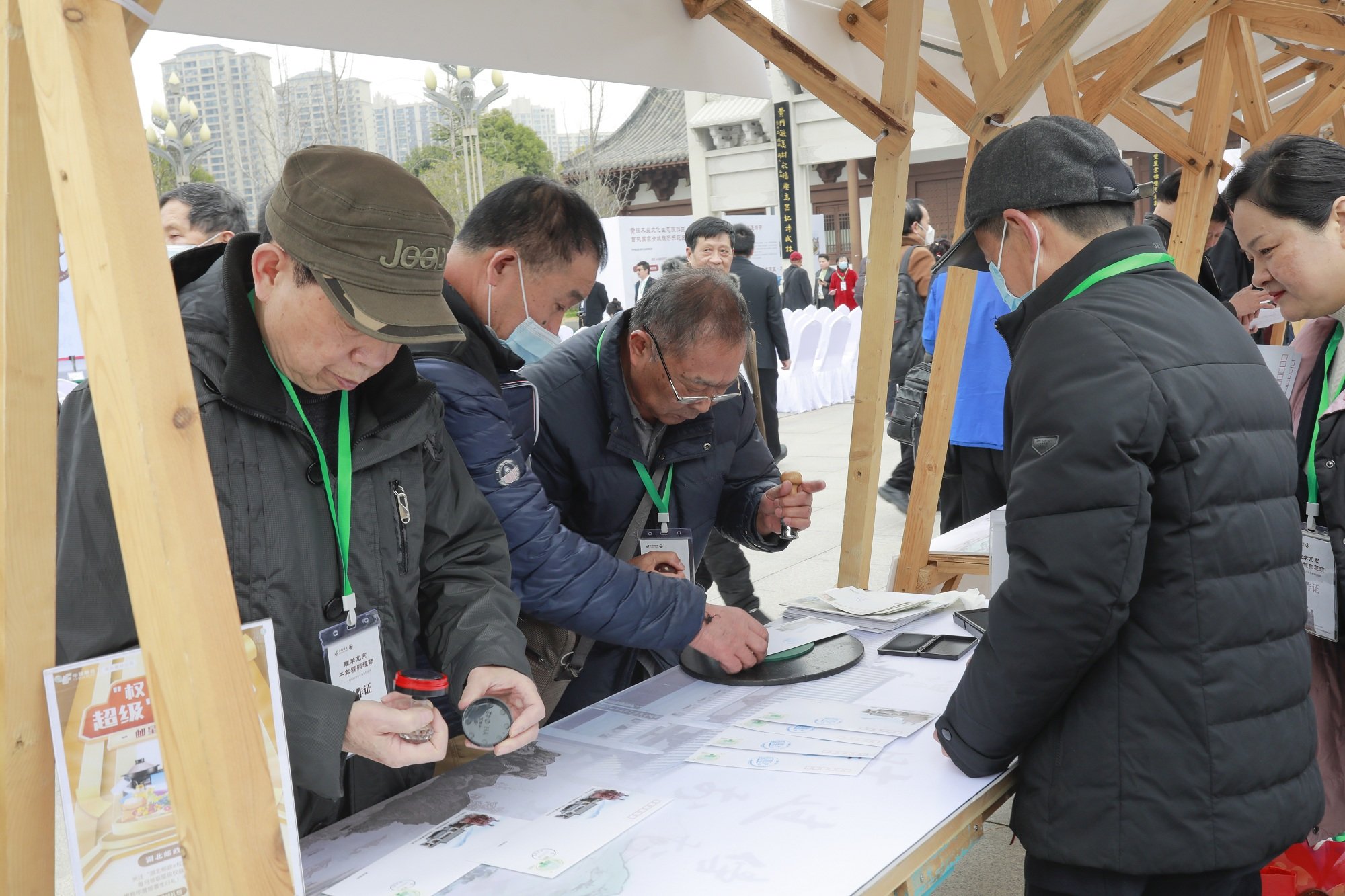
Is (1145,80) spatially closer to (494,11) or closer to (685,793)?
(494,11)

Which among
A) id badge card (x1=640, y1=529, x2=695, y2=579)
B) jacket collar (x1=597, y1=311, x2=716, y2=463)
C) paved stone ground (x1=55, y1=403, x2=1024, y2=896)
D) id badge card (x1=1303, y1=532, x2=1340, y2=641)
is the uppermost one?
jacket collar (x1=597, y1=311, x2=716, y2=463)

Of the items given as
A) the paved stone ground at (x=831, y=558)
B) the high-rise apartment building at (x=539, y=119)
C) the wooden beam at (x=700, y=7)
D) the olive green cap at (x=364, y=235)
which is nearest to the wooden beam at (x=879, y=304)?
the wooden beam at (x=700, y=7)

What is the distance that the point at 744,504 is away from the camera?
241 centimetres

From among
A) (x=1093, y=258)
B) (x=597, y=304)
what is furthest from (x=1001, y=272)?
(x=597, y=304)

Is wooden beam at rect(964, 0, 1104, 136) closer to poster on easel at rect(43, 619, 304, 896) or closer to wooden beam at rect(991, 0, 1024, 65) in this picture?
wooden beam at rect(991, 0, 1024, 65)

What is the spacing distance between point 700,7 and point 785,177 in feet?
54.6

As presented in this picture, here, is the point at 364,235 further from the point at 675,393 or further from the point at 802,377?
the point at 802,377

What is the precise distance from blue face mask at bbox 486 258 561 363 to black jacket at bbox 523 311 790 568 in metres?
0.06

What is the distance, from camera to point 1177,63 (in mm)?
6961

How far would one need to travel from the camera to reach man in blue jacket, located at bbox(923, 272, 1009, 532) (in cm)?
368

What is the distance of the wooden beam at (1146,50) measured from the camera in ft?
12.2

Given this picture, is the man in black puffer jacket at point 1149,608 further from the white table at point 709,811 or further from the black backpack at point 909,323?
the black backpack at point 909,323

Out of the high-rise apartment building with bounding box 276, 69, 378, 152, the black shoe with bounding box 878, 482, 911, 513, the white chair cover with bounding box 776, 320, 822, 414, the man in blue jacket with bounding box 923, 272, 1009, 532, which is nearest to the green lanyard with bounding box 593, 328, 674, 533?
the man in blue jacket with bounding box 923, 272, 1009, 532

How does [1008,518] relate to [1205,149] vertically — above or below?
below
